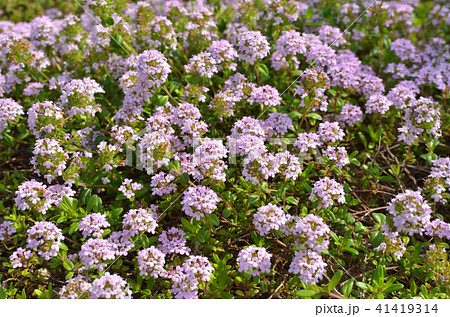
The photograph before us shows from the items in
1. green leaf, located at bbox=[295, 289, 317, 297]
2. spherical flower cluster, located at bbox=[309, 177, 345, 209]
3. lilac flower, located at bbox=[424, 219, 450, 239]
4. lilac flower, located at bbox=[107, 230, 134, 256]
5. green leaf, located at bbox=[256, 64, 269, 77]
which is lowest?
lilac flower, located at bbox=[107, 230, 134, 256]

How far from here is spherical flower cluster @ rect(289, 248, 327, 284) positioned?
3787 millimetres

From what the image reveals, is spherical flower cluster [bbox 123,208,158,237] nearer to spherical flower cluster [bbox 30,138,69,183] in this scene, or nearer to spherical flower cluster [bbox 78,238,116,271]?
spherical flower cluster [bbox 78,238,116,271]

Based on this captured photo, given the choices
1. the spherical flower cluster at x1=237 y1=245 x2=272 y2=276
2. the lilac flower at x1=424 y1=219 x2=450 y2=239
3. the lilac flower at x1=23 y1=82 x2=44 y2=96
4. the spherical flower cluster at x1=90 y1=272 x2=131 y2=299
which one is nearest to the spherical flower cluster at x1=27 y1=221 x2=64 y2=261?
the spherical flower cluster at x1=90 y1=272 x2=131 y2=299

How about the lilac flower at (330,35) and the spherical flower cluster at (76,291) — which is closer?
the spherical flower cluster at (76,291)

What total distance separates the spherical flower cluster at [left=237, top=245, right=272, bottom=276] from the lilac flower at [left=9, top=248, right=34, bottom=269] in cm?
205

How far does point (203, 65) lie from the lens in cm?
496

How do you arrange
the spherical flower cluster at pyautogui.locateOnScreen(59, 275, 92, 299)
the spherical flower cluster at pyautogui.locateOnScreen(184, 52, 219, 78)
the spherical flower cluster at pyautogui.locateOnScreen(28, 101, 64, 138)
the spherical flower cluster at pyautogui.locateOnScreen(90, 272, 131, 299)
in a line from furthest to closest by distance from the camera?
the spherical flower cluster at pyautogui.locateOnScreen(184, 52, 219, 78), the spherical flower cluster at pyautogui.locateOnScreen(28, 101, 64, 138), the spherical flower cluster at pyautogui.locateOnScreen(59, 275, 92, 299), the spherical flower cluster at pyautogui.locateOnScreen(90, 272, 131, 299)

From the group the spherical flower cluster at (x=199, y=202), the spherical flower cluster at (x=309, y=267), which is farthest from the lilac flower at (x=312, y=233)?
the spherical flower cluster at (x=199, y=202)

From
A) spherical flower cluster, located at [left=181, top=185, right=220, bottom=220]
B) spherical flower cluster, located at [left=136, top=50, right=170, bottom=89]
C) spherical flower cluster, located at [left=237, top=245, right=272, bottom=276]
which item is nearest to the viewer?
spherical flower cluster, located at [left=237, top=245, right=272, bottom=276]

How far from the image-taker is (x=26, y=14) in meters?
8.25

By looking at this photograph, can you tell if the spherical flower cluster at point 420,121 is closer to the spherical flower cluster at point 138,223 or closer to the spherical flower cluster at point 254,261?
the spherical flower cluster at point 254,261

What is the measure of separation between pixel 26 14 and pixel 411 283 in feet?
26.3

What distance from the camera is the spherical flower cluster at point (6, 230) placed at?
4426mm

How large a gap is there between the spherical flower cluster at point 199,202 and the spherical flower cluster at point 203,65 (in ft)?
5.04
